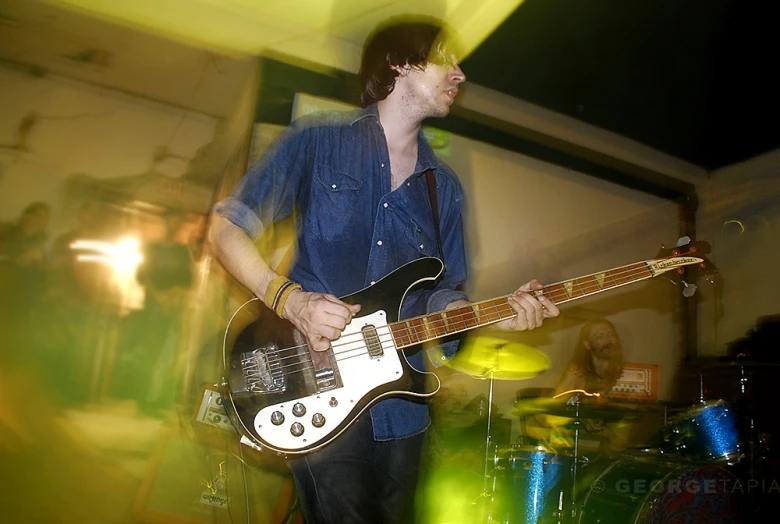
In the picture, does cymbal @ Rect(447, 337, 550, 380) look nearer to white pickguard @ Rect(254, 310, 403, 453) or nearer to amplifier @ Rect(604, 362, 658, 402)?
amplifier @ Rect(604, 362, 658, 402)

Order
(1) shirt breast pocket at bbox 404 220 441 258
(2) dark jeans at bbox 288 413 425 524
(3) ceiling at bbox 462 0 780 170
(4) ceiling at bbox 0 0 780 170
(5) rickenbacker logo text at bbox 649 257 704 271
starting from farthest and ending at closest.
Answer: (3) ceiling at bbox 462 0 780 170 < (4) ceiling at bbox 0 0 780 170 < (5) rickenbacker logo text at bbox 649 257 704 271 < (1) shirt breast pocket at bbox 404 220 441 258 < (2) dark jeans at bbox 288 413 425 524

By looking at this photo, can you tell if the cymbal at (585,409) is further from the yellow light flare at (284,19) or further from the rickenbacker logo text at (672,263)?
the yellow light flare at (284,19)

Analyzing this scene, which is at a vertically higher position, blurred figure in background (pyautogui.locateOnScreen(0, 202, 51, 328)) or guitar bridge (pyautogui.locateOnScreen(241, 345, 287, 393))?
blurred figure in background (pyautogui.locateOnScreen(0, 202, 51, 328))

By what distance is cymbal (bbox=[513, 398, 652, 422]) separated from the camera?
11.3 feet

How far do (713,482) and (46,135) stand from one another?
18.2 ft

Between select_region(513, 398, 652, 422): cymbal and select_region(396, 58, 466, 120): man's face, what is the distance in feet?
7.61

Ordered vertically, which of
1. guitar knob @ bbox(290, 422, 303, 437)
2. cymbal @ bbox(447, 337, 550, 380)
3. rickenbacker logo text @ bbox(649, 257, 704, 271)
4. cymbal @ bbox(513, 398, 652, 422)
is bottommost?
guitar knob @ bbox(290, 422, 303, 437)

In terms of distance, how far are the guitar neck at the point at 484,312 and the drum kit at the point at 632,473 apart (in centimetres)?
96

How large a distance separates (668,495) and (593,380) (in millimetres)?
2238

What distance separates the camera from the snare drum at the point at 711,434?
3266 millimetres

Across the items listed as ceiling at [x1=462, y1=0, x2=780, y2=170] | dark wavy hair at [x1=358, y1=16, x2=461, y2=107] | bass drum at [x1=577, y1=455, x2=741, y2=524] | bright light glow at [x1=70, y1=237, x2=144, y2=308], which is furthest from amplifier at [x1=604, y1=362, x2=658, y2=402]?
bright light glow at [x1=70, y1=237, x2=144, y2=308]

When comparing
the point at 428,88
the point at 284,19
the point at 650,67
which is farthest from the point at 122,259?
the point at 650,67

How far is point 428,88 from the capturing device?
2205 mm

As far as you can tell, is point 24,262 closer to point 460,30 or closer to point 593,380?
point 460,30
